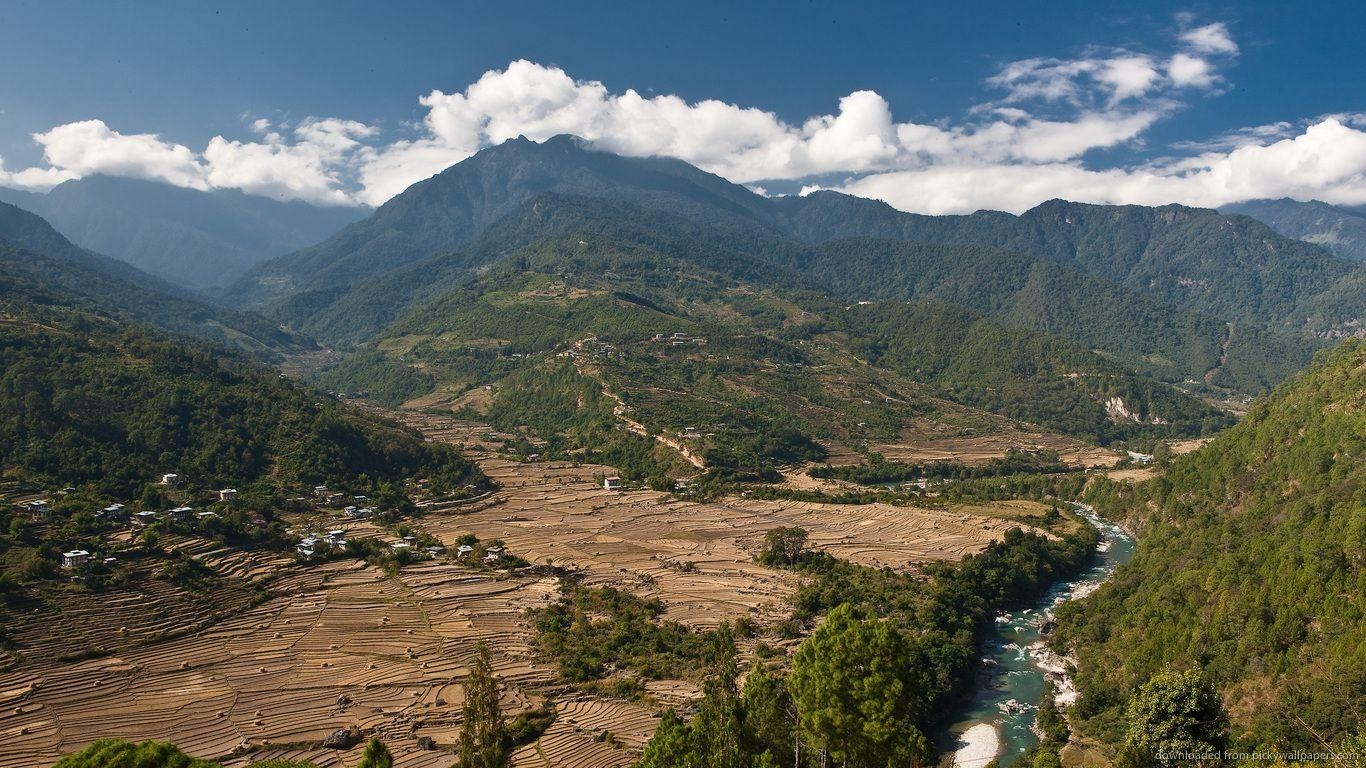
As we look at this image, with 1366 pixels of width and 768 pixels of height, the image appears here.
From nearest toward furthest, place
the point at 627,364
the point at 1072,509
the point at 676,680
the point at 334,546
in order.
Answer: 1. the point at 676,680
2. the point at 334,546
3. the point at 1072,509
4. the point at 627,364

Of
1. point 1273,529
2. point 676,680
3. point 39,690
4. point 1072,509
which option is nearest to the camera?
point 39,690

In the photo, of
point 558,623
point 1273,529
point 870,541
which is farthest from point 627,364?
point 1273,529

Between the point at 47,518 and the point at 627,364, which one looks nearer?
the point at 47,518

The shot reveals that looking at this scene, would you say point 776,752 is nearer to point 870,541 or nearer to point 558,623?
point 558,623

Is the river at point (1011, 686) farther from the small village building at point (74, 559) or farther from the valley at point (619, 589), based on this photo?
the small village building at point (74, 559)

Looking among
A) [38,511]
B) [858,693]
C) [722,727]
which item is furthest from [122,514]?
[858,693]

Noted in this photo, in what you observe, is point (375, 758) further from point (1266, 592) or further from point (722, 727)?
point (1266, 592)
